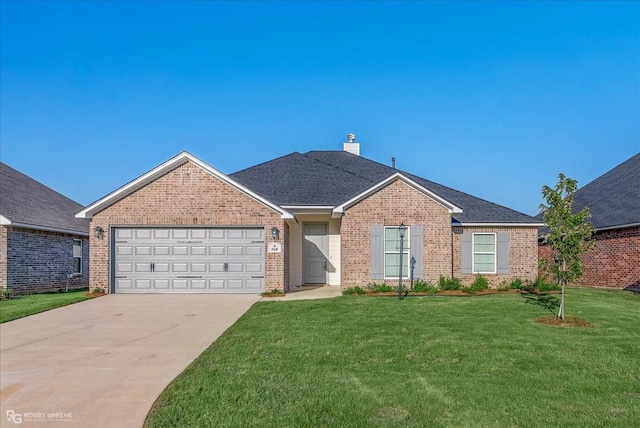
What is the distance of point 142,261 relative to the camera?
1664 cm

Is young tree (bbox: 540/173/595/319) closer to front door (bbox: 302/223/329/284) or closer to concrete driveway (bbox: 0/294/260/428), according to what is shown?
concrete driveway (bbox: 0/294/260/428)

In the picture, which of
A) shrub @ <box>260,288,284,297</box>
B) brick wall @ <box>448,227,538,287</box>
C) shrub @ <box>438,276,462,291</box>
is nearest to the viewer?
shrub @ <box>260,288,284,297</box>

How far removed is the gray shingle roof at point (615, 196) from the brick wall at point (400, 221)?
7.73m

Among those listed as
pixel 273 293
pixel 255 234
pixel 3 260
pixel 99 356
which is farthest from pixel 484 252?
pixel 3 260

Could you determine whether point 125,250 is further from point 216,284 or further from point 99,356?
point 99,356

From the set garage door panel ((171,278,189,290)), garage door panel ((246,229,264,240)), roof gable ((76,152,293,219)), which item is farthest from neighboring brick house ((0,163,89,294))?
garage door panel ((246,229,264,240))

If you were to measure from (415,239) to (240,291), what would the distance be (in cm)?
639

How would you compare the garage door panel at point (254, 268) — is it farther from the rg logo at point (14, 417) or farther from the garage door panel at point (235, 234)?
the rg logo at point (14, 417)

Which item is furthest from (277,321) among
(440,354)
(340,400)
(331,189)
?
(331,189)

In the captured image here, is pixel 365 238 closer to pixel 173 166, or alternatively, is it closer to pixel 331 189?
pixel 331 189

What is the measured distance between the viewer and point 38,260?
61.3ft

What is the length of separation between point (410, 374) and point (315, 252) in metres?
12.7

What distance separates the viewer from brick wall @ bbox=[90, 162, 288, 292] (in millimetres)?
16469

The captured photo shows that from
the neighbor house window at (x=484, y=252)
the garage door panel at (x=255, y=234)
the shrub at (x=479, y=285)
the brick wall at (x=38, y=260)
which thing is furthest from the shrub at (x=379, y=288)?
Result: the brick wall at (x=38, y=260)
